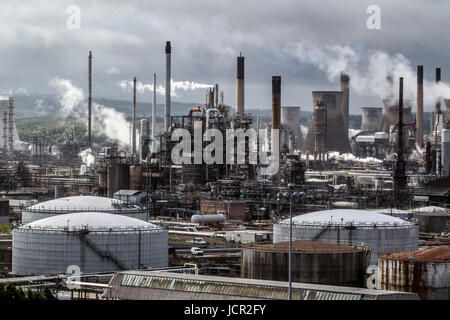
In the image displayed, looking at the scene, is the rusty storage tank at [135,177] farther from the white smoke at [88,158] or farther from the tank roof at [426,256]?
the tank roof at [426,256]

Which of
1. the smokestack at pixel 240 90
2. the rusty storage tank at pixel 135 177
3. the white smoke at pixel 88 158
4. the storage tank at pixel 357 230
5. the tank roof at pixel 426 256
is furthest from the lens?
the white smoke at pixel 88 158

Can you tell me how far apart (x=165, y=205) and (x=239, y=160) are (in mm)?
9618

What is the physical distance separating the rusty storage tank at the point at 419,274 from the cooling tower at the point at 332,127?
453ft

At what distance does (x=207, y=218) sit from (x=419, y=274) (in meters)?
47.7

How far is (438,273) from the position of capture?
3994 centimetres

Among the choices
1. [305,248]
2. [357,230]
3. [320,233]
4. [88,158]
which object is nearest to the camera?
[305,248]

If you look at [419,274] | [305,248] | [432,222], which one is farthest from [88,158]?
[419,274]

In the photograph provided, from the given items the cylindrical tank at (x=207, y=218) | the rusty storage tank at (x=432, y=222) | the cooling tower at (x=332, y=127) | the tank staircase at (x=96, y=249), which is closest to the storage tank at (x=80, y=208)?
the tank staircase at (x=96, y=249)

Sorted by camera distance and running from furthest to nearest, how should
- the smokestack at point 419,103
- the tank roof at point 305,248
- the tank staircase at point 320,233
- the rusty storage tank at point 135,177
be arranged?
the smokestack at point 419,103 → the rusty storage tank at point 135,177 → the tank staircase at point 320,233 → the tank roof at point 305,248

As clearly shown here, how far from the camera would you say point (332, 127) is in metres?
187

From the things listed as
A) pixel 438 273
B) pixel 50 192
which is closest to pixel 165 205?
pixel 50 192

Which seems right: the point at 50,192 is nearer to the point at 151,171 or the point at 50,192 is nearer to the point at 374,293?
the point at 151,171

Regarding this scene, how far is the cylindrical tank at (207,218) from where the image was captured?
286 ft

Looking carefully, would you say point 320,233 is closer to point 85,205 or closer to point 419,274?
point 419,274
